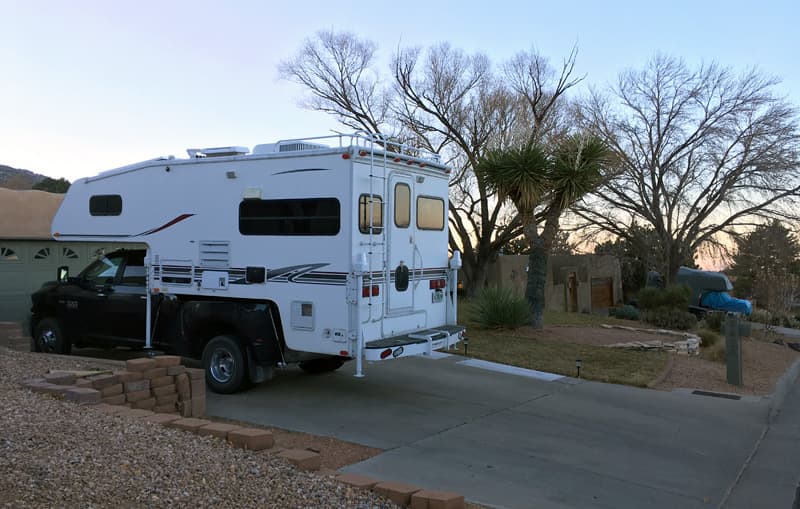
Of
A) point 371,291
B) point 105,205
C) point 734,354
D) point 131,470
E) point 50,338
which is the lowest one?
point 131,470

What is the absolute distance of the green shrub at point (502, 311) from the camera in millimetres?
15586

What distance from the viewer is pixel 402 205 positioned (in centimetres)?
913

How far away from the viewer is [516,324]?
15703 mm

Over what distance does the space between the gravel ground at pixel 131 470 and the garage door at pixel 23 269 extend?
766 centimetres

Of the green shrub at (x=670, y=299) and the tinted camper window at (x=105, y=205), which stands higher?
the tinted camper window at (x=105, y=205)

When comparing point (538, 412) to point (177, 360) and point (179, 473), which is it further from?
point (179, 473)

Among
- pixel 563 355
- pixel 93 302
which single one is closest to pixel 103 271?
pixel 93 302

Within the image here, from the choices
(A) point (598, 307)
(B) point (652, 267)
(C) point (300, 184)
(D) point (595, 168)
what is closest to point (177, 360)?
(C) point (300, 184)

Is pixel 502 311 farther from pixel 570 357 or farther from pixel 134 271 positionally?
pixel 134 271

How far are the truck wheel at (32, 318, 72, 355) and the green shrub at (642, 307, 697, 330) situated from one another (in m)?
15.0

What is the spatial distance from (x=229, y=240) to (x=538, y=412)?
14.4 feet

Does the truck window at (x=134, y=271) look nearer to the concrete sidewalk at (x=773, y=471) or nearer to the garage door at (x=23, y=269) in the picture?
the garage door at (x=23, y=269)

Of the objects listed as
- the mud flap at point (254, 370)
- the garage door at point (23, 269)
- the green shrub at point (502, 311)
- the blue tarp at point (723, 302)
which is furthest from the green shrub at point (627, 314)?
the garage door at point (23, 269)

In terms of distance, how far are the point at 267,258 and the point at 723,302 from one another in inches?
832
